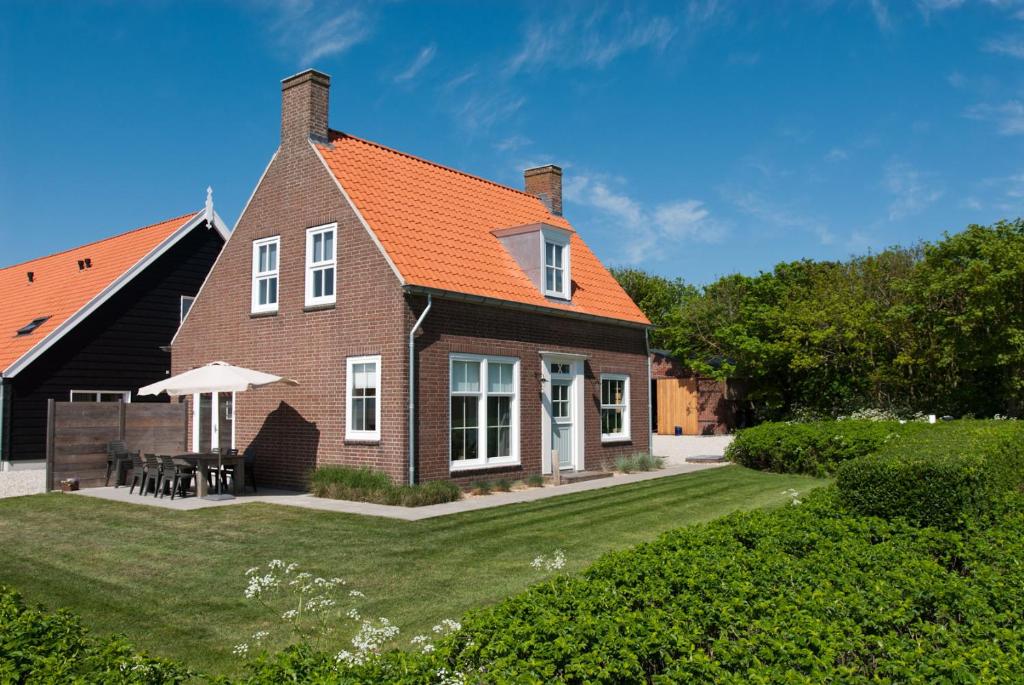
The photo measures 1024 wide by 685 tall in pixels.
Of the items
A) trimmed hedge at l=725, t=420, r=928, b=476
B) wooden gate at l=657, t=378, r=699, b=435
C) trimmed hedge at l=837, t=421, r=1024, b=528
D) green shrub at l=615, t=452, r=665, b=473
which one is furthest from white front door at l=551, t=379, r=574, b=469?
wooden gate at l=657, t=378, r=699, b=435

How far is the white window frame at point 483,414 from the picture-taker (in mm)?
15766

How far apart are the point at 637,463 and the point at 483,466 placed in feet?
19.4

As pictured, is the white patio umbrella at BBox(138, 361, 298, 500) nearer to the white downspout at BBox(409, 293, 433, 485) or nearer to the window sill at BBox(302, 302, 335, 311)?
the window sill at BBox(302, 302, 335, 311)

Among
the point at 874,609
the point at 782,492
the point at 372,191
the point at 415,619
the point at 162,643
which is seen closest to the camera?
the point at 874,609

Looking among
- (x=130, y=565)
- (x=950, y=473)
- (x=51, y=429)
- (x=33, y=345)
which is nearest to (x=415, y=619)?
(x=130, y=565)

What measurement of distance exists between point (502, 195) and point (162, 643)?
55.3ft

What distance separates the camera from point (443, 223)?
58.8 feet

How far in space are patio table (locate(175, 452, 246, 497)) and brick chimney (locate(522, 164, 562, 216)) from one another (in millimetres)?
12226

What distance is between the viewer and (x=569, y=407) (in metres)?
19.2

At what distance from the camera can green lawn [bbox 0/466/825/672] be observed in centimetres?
746

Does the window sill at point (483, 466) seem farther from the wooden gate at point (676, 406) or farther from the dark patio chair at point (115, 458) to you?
the wooden gate at point (676, 406)

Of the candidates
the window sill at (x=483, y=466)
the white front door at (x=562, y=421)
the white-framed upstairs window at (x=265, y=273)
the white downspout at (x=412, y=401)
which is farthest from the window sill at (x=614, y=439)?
the white-framed upstairs window at (x=265, y=273)

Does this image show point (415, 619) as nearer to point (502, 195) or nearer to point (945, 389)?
point (502, 195)

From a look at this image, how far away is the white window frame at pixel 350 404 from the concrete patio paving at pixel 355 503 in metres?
1.31
